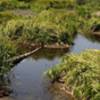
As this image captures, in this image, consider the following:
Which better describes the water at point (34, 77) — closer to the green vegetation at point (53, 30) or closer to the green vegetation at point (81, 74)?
the green vegetation at point (81, 74)

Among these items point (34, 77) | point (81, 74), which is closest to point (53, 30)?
point (34, 77)

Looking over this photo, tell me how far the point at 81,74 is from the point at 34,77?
15.8 feet

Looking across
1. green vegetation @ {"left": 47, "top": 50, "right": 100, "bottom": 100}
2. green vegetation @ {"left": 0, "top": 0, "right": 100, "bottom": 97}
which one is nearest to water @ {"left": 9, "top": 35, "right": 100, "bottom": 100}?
green vegetation @ {"left": 47, "top": 50, "right": 100, "bottom": 100}

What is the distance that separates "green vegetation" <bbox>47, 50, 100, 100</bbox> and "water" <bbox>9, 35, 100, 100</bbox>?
3.31 feet

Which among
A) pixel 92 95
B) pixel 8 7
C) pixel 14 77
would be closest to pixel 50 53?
pixel 14 77

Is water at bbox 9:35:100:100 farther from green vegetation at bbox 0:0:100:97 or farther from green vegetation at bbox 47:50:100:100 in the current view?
green vegetation at bbox 0:0:100:97

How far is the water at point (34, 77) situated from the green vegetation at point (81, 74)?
1007 mm

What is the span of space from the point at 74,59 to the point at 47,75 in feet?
8.04

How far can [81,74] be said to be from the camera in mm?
24719

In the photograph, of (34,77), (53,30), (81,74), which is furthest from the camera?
(53,30)

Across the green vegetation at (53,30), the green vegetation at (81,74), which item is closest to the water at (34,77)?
the green vegetation at (81,74)

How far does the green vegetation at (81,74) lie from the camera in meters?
23.4

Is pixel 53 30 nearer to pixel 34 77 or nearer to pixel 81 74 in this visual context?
pixel 34 77

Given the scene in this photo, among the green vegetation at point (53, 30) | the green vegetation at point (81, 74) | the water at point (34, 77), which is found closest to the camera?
the green vegetation at point (81, 74)
